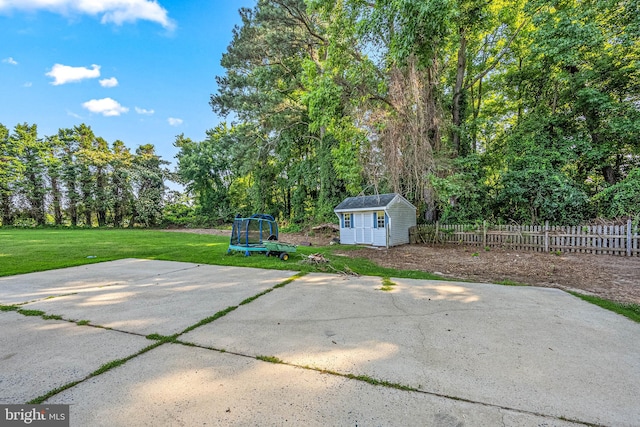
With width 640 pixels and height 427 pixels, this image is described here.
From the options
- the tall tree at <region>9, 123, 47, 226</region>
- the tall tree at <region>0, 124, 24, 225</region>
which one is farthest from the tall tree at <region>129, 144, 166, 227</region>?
the tall tree at <region>0, 124, 24, 225</region>

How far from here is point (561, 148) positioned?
464 inches

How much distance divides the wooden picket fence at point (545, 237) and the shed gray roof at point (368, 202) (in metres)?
2.39

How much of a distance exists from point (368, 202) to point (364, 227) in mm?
1259

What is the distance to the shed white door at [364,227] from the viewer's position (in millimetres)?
12578

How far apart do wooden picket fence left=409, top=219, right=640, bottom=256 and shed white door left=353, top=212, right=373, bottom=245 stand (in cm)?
234

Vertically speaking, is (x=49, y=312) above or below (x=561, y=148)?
below

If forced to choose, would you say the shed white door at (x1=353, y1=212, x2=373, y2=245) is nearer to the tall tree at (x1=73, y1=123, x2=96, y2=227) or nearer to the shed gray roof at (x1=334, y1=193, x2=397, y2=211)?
the shed gray roof at (x1=334, y1=193, x2=397, y2=211)

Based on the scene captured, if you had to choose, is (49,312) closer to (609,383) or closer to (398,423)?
(398,423)

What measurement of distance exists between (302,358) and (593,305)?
4484mm

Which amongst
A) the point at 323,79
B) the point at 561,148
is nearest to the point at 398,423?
the point at 323,79

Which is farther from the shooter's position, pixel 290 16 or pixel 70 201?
pixel 70 201

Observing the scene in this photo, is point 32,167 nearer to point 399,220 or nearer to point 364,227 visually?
point 364,227

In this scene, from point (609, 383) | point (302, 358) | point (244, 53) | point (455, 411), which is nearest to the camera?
point (455, 411)

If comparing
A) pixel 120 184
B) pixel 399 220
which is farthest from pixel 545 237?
pixel 120 184
